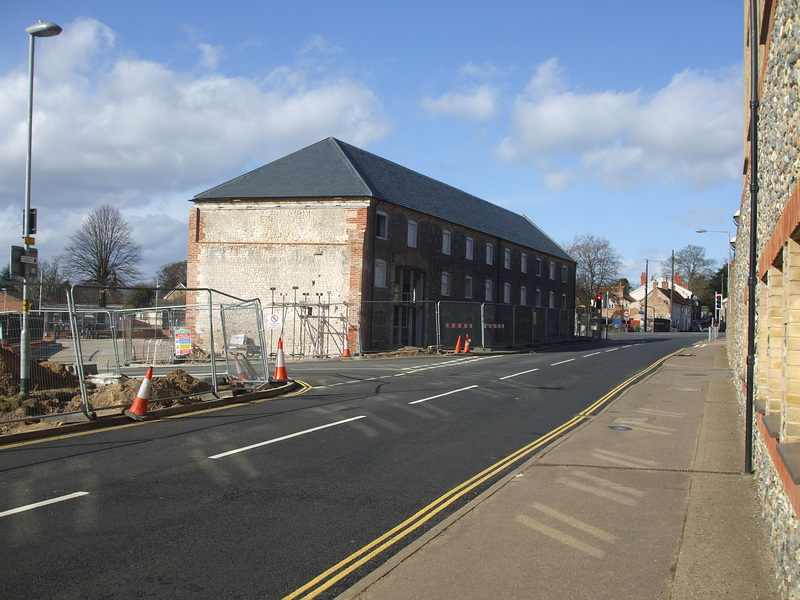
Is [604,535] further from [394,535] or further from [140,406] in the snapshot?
[140,406]

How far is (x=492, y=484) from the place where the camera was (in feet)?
26.0

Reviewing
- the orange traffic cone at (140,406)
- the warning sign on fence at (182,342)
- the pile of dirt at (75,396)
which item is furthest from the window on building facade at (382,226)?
the orange traffic cone at (140,406)

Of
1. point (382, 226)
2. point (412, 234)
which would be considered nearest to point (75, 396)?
point (382, 226)

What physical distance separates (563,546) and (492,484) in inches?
86.9

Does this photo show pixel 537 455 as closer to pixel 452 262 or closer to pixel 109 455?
pixel 109 455

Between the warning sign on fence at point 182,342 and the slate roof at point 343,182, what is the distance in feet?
57.8

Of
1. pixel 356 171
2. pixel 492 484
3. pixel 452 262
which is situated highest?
pixel 356 171

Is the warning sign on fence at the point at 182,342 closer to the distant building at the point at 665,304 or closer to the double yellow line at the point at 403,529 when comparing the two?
the double yellow line at the point at 403,529

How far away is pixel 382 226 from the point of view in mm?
34938

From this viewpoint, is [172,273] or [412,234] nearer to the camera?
[412,234]

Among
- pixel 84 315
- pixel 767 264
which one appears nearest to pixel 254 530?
pixel 767 264

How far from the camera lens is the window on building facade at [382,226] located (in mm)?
34656

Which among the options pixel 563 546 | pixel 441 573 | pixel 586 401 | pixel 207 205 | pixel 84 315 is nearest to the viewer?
pixel 441 573

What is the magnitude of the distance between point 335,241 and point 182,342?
56.2 feet
